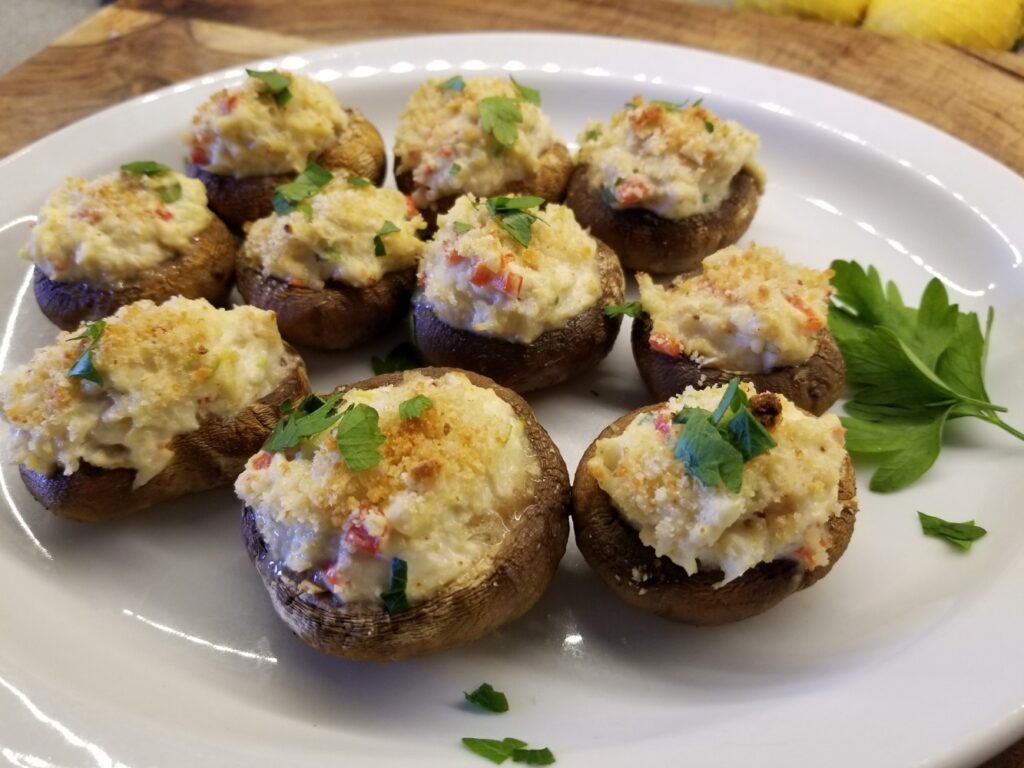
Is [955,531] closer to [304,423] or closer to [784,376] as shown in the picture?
[784,376]

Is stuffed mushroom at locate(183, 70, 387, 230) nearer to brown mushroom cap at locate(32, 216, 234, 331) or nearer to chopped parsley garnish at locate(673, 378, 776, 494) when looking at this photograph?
brown mushroom cap at locate(32, 216, 234, 331)

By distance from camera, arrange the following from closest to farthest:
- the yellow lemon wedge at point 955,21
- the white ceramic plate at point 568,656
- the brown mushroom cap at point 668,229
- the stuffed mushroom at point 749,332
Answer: the white ceramic plate at point 568,656, the stuffed mushroom at point 749,332, the brown mushroom cap at point 668,229, the yellow lemon wedge at point 955,21

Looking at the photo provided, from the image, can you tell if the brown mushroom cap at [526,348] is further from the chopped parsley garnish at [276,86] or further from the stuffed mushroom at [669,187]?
the chopped parsley garnish at [276,86]

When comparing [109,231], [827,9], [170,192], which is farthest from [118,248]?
[827,9]

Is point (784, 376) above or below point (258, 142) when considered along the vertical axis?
below

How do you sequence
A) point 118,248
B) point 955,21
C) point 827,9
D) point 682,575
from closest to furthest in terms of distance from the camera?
point 682,575 < point 118,248 < point 955,21 < point 827,9

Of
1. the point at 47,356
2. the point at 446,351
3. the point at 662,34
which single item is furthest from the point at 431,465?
the point at 662,34

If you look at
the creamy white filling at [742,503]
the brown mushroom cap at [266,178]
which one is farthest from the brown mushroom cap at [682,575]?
the brown mushroom cap at [266,178]
